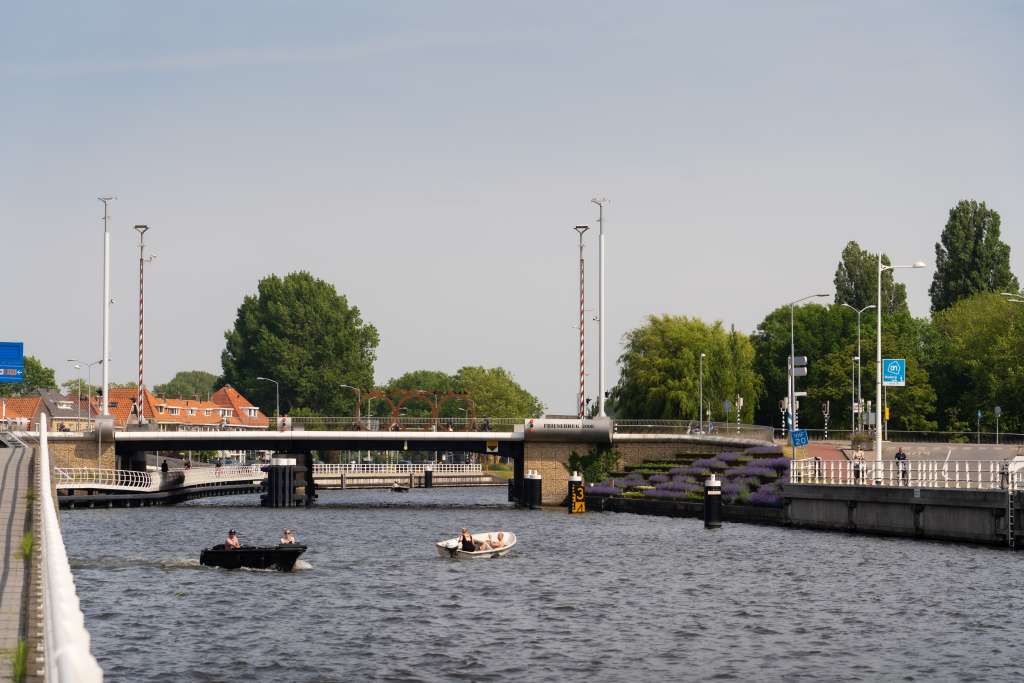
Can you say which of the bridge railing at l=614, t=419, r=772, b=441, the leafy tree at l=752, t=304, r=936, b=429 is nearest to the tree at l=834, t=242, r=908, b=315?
the leafy tree at l=752, t=304, r=936, b=429

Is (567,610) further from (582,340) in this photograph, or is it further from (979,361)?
(979,361)

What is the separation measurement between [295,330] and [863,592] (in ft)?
526

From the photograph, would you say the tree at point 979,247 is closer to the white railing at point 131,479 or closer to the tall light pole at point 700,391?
the tall light pole at point 700,391

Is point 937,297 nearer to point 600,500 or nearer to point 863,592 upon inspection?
point 600,500

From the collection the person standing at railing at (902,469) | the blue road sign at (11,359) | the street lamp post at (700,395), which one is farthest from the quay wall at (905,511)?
the blue road sign at (11,359)

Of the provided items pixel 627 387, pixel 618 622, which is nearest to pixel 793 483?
pixel 618 622

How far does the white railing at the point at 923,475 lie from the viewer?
59.1 m

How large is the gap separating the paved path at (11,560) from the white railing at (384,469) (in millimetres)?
103214

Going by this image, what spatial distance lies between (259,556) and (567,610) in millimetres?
14885

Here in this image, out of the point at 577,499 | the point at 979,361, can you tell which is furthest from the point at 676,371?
the point at 577,499

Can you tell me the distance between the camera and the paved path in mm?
20109

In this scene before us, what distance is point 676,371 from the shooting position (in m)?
128

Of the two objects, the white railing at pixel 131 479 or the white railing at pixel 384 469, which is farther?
the white railing at pixel 384 469

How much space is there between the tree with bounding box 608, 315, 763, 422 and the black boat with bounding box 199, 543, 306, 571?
7656cm
